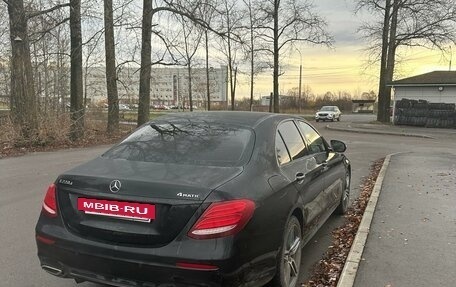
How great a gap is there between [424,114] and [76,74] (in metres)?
25.3

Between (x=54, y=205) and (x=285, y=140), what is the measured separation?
2.17m

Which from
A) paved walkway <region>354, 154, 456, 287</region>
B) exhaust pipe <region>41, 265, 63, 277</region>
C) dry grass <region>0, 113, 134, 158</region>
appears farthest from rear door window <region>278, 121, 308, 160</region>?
dry grass <region>0, 113, 134, 158</region>

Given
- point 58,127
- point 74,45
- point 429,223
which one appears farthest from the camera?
point 74,45

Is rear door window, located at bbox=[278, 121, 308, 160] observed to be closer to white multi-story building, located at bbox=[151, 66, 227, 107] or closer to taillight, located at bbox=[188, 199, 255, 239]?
taillight, located at bbox=[188, 199, 255, 239]

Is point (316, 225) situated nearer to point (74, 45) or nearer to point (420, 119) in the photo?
point (74, 45)

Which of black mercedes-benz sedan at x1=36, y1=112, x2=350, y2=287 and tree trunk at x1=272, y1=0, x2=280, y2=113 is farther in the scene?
tree trunk at x1=272, y1=0, x2=280, y2=113

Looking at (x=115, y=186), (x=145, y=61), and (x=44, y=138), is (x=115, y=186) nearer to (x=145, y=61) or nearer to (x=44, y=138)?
(x=44, y=138)

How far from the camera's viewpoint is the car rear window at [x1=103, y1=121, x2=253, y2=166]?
12.4ft

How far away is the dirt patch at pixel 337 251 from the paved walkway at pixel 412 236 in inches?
9.1

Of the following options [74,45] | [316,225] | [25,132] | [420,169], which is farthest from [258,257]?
[74,45]

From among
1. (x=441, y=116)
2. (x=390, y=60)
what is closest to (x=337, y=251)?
(x=441, y=116)

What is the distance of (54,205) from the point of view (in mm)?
3562

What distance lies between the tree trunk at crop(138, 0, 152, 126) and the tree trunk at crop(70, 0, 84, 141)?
3622 millimetres

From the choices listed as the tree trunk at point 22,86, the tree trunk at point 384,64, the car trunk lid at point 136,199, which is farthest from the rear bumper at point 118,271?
the tree trunk at point 384,64
